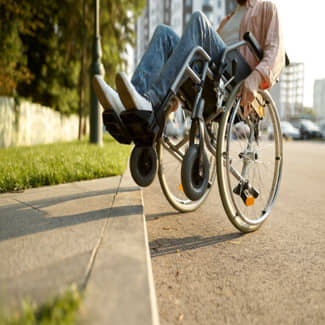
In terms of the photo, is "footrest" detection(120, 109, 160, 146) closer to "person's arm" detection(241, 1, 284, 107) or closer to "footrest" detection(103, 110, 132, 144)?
"footrest" detection(103, 110, 132, 144)

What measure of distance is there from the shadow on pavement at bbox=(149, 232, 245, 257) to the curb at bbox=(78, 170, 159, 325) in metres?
0.32

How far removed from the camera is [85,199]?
8.36ft

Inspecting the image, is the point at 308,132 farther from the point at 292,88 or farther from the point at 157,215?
the point at 292,88

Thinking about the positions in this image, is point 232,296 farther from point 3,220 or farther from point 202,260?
point 3,220

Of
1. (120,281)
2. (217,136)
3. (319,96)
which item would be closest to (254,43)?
(217,136)

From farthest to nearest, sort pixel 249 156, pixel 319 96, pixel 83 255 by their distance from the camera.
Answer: pixel 319 96 < pixel 249 156 < pixel 83 255

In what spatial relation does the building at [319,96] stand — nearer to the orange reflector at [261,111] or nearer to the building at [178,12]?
the building at [178,12]

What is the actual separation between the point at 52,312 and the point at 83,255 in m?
0.47

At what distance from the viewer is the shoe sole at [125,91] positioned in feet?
6.18

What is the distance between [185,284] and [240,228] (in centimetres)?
78

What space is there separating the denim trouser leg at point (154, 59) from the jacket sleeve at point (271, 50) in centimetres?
61

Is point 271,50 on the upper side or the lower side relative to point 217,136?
upper

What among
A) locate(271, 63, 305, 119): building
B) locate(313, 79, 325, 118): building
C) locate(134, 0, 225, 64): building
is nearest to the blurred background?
locate(134, 0, 225, 64): building

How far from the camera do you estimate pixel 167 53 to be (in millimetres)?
2328
